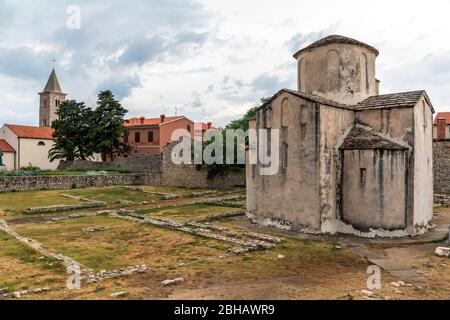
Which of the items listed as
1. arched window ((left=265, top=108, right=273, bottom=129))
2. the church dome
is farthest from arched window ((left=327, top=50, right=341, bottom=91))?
arched window ((left=265, top=108, right=273, bottom=129))

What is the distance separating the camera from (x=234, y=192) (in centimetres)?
3120

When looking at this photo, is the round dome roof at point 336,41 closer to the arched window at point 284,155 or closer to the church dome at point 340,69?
the church dome at point 340,69

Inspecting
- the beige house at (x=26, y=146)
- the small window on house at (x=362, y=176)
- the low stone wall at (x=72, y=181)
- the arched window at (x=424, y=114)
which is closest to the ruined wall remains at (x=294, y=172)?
the small window on house at (x=362, y=176)

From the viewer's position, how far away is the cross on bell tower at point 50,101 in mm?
70812

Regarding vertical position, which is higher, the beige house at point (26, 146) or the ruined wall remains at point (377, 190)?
the beige house at point (26, 146)

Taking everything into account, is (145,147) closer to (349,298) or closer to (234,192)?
(234,192)

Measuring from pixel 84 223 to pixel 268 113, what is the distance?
10.6 metres

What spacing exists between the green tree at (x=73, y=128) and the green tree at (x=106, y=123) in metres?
1.20

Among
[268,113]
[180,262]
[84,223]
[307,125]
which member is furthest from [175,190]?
[180,262]

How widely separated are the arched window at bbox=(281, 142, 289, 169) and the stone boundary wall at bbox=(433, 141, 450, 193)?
19.5 metres

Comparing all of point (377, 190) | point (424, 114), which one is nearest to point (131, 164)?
point (377, 190)

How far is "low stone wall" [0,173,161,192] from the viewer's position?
29.1 meters

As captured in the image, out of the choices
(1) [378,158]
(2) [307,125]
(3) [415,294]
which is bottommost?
(3) [415,294]
